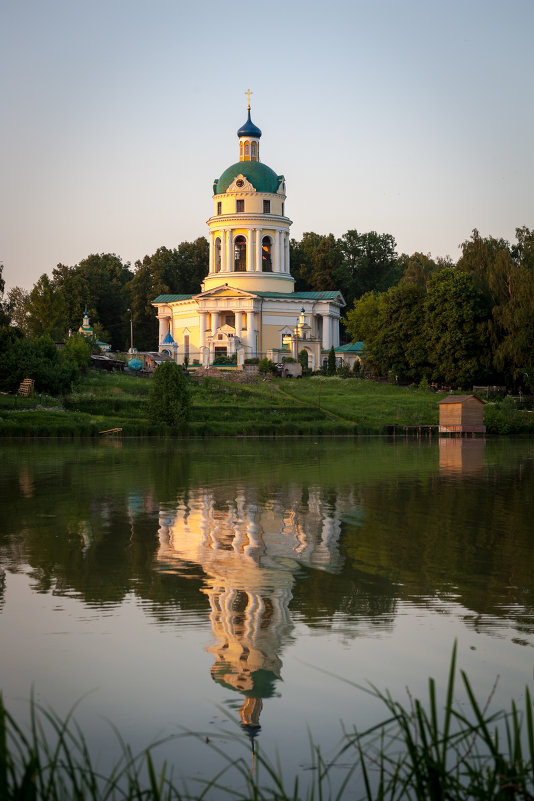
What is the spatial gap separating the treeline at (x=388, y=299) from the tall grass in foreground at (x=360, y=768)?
182ft

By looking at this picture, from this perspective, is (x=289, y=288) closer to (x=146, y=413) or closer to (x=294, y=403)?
(x=294, y=403)

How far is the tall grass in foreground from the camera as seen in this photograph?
4031 mm

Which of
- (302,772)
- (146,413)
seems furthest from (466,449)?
(302,772)

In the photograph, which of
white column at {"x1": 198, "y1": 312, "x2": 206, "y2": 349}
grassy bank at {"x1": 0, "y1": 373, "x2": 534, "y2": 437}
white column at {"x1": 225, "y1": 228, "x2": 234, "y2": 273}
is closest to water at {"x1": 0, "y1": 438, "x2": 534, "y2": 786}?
grassy bank at {"x1": 0, "y1": 373, "x2": 534, "y2": 437}

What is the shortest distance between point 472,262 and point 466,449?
3595cm

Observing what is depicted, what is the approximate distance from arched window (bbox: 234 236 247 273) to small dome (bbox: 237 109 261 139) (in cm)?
1122

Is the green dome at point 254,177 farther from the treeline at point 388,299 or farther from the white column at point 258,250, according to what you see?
the treeline at point 388,299

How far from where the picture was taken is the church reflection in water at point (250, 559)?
861 cm

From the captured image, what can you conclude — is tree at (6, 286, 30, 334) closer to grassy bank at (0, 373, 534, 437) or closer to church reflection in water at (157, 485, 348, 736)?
grassy bank at (0, 373, 534, 437)

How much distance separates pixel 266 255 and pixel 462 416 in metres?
51.7

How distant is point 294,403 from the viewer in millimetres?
61844

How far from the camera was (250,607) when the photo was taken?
35.4 ft

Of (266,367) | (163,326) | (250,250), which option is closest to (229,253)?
(250,250)

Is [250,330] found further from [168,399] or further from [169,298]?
[168,399]
